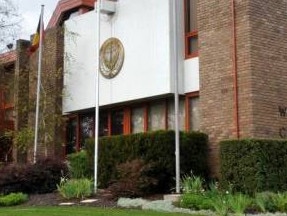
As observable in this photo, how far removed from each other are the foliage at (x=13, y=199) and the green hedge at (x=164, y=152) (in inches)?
104

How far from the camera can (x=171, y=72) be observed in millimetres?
19859

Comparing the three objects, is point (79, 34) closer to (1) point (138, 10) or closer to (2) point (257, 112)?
(1) point (138, 10)

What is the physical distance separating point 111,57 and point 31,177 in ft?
17.8

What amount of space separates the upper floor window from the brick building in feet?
0.10

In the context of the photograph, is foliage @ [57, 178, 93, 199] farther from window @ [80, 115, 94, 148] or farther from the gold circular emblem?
window @ [80, 115, 94, 148]

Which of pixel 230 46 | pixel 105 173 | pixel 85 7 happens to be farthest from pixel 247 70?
pixel 85 7

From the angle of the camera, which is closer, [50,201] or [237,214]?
[237,214]

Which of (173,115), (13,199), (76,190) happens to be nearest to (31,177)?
(13,199)

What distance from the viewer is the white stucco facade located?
65.7 ft

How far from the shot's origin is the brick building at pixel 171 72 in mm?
17781

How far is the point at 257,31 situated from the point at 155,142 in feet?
13.7

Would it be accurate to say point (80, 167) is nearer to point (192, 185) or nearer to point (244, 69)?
point (192, 185)

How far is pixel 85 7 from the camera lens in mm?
26422

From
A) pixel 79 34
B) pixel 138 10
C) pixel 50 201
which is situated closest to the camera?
pixel 50 201
